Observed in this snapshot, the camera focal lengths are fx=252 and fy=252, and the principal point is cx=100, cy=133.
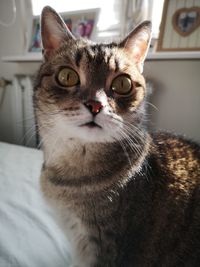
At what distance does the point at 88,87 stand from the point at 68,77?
6 centimetres

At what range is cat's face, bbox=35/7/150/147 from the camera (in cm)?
61

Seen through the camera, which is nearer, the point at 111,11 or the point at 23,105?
the point at 111,11

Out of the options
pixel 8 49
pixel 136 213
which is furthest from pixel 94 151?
pixel 8 49

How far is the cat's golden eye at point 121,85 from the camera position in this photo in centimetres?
69

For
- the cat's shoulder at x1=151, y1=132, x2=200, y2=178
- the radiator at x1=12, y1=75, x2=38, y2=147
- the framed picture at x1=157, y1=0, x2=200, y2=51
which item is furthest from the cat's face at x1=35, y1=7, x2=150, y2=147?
the radiator at x1=12, y1=75, x2=38, y2=147

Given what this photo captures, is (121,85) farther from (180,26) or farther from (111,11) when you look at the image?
(111,11)

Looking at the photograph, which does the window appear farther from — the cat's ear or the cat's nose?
the cat's nose

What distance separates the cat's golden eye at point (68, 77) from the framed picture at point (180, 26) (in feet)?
2.73

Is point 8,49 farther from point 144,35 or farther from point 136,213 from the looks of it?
point 136,213

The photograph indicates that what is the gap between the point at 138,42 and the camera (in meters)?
0.78

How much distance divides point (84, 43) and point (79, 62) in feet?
0.42

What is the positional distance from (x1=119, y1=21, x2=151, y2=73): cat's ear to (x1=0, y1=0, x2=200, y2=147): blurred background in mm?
231

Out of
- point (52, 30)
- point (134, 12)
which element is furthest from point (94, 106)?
point (134, 12)

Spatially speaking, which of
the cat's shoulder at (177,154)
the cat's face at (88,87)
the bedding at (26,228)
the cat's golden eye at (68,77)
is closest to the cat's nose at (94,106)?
the cat's face at (88,87)
